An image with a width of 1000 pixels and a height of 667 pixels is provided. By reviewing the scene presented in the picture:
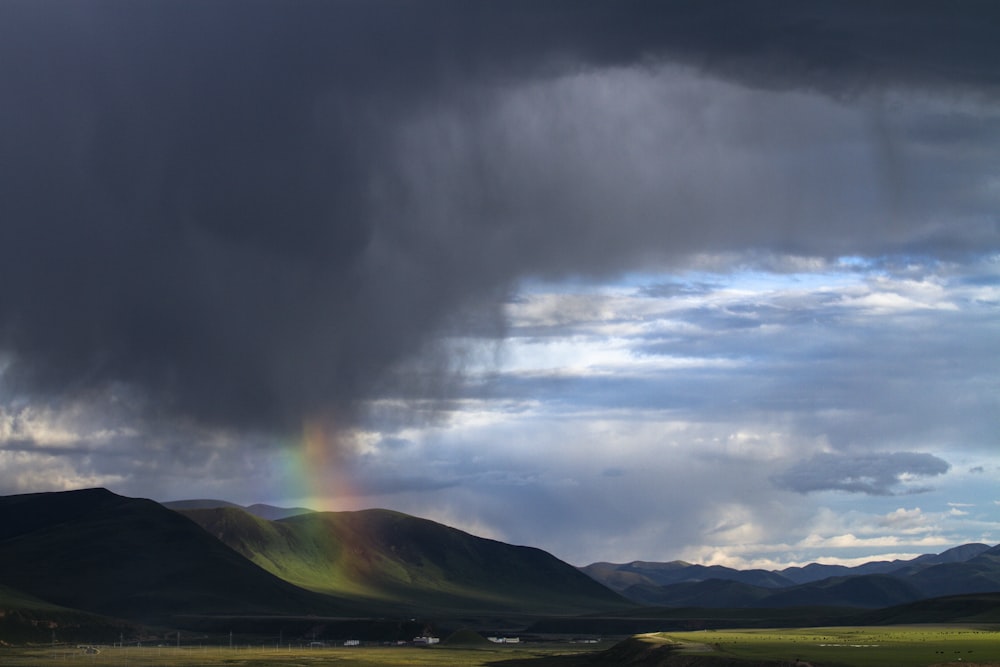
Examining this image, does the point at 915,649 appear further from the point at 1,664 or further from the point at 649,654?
the point at 1,664

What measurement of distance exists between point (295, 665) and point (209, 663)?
52.6ft

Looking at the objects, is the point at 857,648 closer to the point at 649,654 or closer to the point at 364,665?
the point at 649,654

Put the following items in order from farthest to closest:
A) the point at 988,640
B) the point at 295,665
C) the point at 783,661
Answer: the point at 295,665 < the point at 988,640 < the point at 783,661

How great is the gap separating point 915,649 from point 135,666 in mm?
112998

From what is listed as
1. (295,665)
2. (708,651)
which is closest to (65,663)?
(295,665)

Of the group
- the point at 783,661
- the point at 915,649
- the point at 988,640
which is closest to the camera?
the point at 783,661

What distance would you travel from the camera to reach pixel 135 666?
18562 cm

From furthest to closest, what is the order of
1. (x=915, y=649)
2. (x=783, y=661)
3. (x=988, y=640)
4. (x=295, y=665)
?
(x=295, y=665) → (x=988, y=640) → (x=915, y=649) → (x=783, y=661)

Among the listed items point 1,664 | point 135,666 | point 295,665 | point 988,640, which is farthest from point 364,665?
point 988,640

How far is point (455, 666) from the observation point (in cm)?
19175

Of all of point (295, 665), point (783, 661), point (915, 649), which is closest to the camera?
point (783, 661)

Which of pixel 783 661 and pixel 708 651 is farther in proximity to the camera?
pixel 708 651

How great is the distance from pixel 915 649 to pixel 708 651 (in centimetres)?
2731

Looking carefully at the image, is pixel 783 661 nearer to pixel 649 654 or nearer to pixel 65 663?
pixel 649 654
